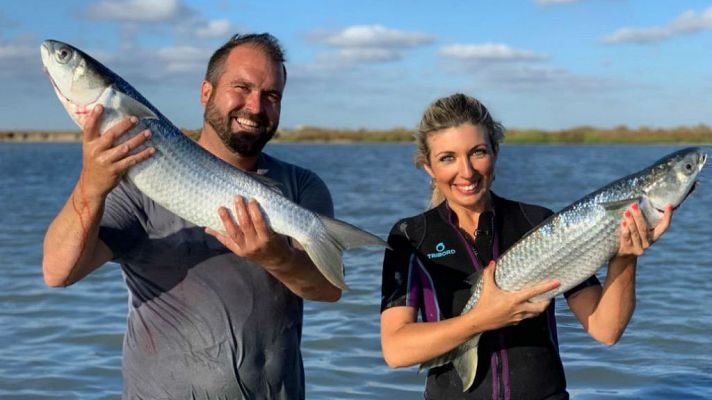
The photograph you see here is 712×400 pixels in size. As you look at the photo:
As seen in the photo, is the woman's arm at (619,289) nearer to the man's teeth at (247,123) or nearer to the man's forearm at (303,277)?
the man's forearm at (303,277)

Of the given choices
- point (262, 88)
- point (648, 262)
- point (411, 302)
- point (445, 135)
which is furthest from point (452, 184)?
point (648, 262)

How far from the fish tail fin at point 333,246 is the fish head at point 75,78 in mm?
1080

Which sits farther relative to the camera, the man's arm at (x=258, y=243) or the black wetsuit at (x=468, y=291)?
the black wetsuit at (x=468, y=291)

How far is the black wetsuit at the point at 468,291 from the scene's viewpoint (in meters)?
4.12

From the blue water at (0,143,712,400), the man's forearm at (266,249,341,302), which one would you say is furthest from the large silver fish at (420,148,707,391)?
the blue water at (0,143,712,400)

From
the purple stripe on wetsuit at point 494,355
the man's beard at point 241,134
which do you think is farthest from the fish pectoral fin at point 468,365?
the man's beard at point 241,134

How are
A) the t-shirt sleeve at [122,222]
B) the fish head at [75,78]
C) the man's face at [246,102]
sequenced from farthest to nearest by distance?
the man's face at [246,102] < the t-shirt sleeve at [122,222] < the fish head at [75,78]

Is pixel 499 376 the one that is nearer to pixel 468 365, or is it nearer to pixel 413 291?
pixel 468 365

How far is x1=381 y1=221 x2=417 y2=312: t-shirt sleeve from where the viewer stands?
13.9ft

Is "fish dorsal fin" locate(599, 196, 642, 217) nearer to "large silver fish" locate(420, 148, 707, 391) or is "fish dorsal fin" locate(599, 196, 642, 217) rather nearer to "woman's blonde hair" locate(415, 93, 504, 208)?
"large silver fish" locate(420, 148, 707, 391)

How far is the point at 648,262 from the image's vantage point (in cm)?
1343

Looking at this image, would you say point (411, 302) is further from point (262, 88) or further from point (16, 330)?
Answer: point (16, 330)

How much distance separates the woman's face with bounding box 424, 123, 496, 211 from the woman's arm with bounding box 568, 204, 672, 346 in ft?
2.25

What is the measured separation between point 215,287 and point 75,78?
1.12 m
